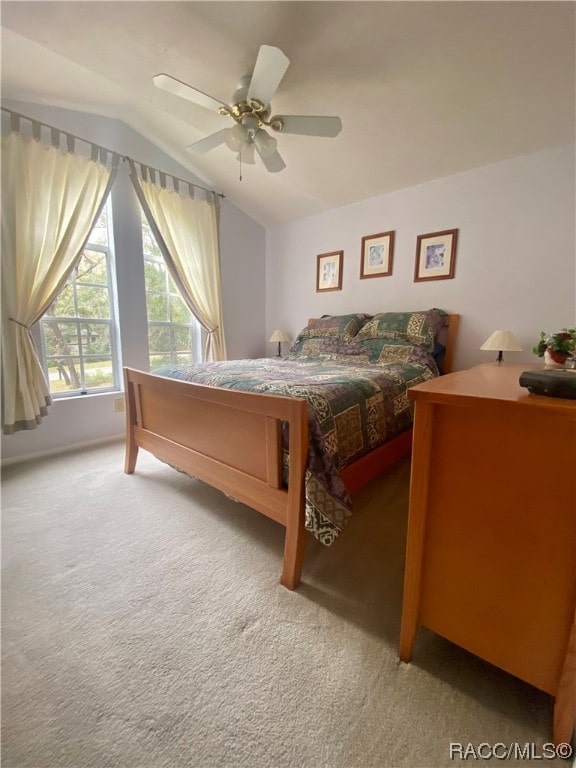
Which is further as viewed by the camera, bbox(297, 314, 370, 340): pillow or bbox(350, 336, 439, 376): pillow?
bbox(297, 314, 370, 340): pillow

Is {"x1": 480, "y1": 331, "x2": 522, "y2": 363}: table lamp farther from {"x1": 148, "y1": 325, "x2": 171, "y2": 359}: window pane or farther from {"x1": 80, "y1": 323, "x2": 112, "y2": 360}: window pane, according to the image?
{"x1": 80, "y1": 323, "x2": 112, "y2": 360}: window pane

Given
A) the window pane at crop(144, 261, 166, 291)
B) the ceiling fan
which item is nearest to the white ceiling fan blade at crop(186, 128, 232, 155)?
the ceiling fan

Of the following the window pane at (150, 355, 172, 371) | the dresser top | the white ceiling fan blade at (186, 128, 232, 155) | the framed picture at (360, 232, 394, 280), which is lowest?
the window pane at (150, 355, 172, 371)

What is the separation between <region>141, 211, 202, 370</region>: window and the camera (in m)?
3.17

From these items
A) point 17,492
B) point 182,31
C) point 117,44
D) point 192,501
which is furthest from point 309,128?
point 17,492

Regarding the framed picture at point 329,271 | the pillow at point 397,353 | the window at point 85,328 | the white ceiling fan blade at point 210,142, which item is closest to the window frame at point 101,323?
the window at point 85,328

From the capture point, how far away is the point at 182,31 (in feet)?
5.77

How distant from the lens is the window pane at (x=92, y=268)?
2.75m

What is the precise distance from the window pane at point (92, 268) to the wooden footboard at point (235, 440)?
4.36 feet

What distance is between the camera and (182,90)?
5.34 ft

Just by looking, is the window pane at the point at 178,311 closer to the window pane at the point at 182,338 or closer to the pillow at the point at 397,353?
the window pane at the point at 182,338

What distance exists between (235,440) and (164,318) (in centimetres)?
235

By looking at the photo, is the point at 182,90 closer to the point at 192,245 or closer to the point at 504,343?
the point at 192,245

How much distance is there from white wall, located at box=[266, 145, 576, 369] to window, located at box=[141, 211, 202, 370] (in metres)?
1.69
